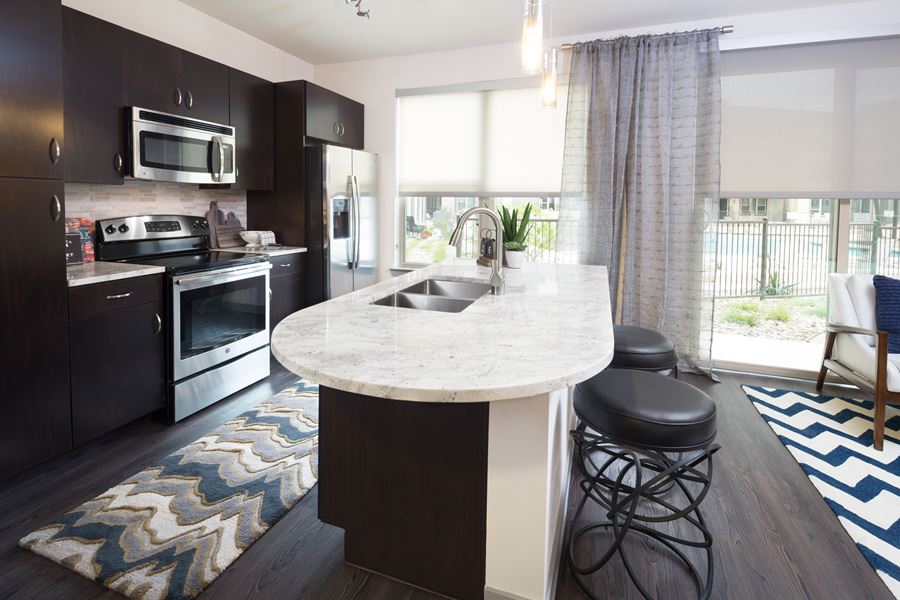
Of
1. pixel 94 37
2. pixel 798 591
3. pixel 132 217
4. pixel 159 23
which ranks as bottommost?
pixel 798 591

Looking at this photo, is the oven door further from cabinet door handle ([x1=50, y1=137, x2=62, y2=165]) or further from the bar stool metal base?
the bar stool metal base

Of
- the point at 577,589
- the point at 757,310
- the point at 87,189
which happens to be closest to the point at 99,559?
the point at 577,589

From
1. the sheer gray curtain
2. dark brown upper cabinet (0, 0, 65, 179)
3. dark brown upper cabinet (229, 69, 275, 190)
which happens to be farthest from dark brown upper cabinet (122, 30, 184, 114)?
A: the sheer gray curtain

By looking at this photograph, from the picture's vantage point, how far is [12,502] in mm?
2062

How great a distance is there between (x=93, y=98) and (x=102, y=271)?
897mm

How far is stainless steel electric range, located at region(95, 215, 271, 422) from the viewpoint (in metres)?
2.87

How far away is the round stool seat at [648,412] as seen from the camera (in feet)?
4.86

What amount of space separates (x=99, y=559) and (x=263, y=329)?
77.7 inches

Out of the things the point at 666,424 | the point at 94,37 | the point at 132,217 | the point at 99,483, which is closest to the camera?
the point at 666,424

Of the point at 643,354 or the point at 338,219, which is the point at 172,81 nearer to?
the point at 338,219

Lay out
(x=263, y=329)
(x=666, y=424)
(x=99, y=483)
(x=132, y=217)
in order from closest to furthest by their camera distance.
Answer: (x=666, y=424), (x=99, y=483), (x=132, y=217), (x=263, y=329)

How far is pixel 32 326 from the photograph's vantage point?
2195 millimetres

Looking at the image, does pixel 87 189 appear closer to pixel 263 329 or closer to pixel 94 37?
pixel 94 37

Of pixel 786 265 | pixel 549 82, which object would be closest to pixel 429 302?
pixel 549 82
